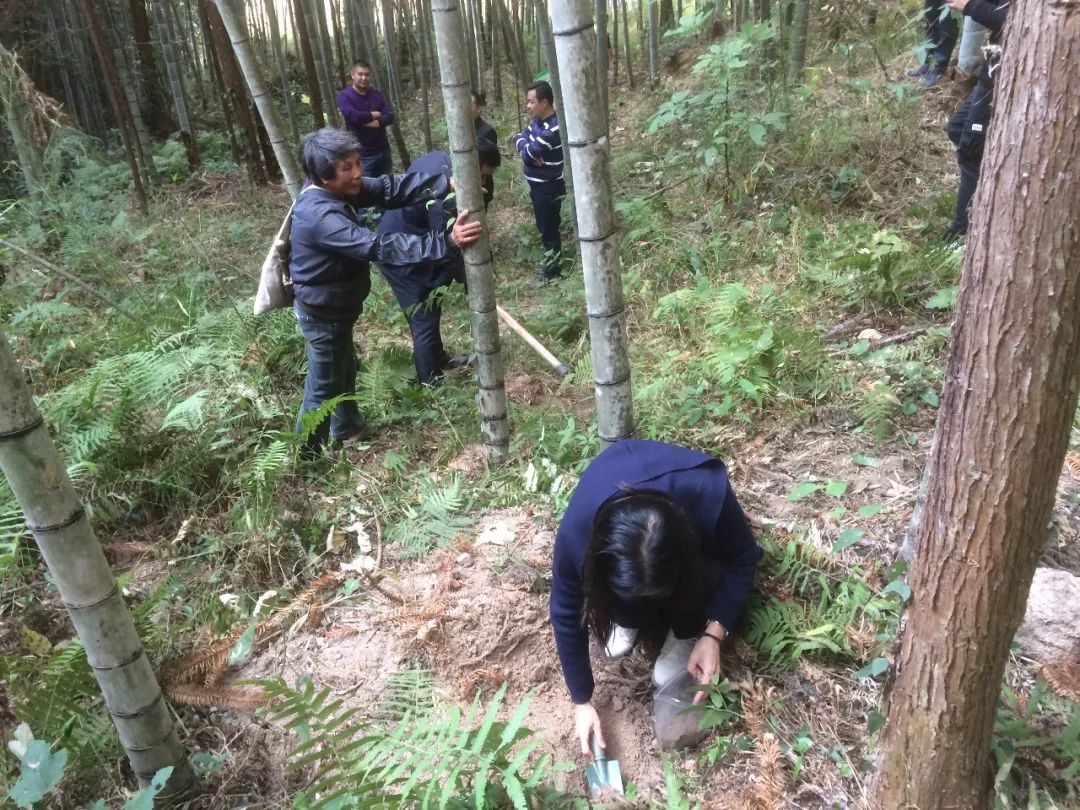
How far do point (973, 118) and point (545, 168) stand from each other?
321 cm

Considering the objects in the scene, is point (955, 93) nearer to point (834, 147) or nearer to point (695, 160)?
point (834, 147)

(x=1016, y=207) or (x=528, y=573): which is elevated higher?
(x=1016, y=207)

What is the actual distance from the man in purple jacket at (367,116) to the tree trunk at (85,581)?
6.17 metres

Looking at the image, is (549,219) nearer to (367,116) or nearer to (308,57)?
(367,116)

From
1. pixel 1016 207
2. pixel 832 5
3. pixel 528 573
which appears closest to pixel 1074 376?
pixel 1016 207

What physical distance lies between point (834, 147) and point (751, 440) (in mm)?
3555

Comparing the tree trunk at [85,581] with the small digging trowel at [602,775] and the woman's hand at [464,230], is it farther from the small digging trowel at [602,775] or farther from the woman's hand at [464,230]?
the woman's hand at [464,230]

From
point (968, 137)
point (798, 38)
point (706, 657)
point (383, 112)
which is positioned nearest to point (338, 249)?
point (706, 657)

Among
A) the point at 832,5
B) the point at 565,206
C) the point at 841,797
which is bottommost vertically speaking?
the point at 841,797

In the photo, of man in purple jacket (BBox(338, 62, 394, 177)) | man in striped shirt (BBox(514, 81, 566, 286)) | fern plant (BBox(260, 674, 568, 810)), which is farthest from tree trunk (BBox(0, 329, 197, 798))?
man in purple jacket (BBox(338, 62, 394, 177))

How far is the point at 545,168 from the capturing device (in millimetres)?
6148

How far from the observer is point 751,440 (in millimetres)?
3260

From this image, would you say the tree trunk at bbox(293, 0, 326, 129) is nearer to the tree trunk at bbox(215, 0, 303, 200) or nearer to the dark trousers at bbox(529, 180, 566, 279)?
the dark trousers at bbox(529, 180, 566, 279)

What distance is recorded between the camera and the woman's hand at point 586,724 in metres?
2.22
